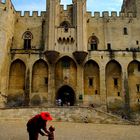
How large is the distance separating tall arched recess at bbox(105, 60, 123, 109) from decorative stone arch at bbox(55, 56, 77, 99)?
14.4 ft

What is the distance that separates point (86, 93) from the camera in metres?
38.5

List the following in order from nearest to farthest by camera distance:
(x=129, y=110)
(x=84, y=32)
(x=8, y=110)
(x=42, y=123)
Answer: (x=42, y=123) < (x=8, y=110) < (x=129, y=110) < (x=84, y=32)

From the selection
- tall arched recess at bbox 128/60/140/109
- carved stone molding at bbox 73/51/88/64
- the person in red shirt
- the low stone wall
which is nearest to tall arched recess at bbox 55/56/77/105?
carved stone molding at bbox 73/51/88/64

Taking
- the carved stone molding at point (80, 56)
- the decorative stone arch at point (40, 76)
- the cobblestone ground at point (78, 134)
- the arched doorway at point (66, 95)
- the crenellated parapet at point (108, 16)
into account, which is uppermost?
the crenellated parapet at point (108, 16)

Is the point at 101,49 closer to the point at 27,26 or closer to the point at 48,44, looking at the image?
the point at 48,44

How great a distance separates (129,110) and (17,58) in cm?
1566

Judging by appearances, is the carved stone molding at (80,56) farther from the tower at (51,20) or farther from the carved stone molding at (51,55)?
the tower at (51,20)

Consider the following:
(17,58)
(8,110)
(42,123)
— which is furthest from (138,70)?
(42,123)

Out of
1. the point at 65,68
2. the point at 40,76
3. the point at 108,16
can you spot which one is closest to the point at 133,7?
the point at 108,16

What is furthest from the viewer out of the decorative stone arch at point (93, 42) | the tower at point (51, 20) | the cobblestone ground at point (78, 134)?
the decorative stone arch at point (93, 42)

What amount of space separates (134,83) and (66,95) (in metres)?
9.00

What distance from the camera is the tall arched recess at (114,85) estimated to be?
38000mm

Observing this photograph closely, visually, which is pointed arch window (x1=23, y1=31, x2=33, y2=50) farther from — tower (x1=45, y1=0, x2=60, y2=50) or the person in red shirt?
the person in red shirt

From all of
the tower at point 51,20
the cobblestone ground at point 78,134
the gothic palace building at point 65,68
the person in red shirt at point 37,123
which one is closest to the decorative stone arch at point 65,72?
A: the gothic palace building at point 65,68
